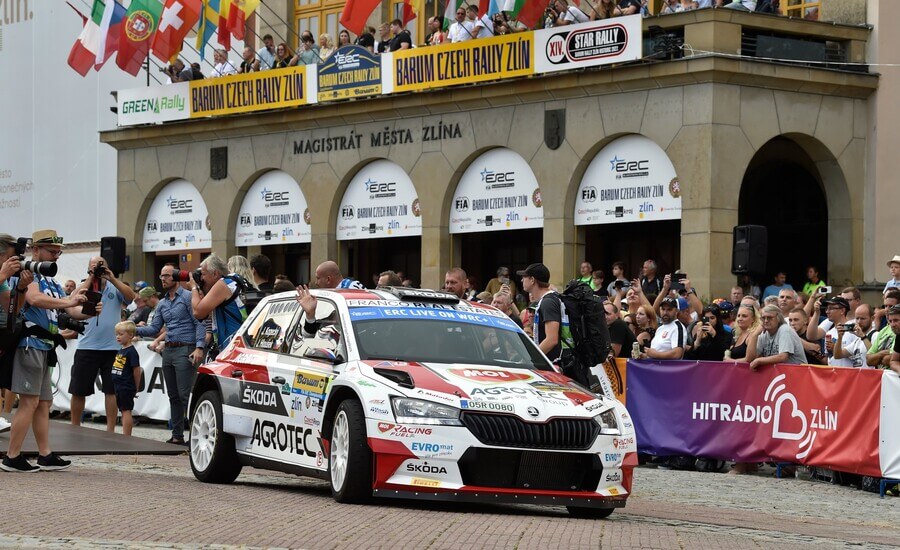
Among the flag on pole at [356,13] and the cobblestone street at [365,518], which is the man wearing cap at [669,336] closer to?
the cobblestone street at [365,518]

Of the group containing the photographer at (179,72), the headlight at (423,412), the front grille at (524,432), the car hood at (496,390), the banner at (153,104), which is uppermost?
the photographer at (179,72)

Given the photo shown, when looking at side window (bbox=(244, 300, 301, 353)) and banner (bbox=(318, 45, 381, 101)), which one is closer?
side window (bbox=(244, 300, 301, 353))

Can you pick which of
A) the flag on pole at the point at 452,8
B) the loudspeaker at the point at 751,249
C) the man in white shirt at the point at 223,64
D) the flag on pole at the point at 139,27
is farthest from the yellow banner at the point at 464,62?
the loudspeaker at the point at 751,249

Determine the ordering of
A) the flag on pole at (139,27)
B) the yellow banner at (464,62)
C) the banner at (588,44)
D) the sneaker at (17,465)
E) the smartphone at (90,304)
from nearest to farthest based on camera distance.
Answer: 1. the sneaker at (17,465)
2. the smartphone at (90,304)
3. the banner at (588,44)
4. the yellow banner at (464,62)
5. the flag on pole at (139,27)

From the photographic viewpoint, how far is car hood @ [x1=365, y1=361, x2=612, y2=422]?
→ 38.2 ft

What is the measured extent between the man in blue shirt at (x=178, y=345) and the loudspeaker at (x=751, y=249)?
7.04 meters

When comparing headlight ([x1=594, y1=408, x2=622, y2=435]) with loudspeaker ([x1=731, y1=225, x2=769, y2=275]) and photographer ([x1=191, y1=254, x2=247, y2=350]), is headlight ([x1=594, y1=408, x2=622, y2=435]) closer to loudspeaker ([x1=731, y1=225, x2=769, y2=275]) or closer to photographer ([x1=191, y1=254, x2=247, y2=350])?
photographer ([x1=191, y1=254, x2=247, y2=350])

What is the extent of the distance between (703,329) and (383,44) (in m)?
16.3

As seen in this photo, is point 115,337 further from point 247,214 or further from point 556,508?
point 247,214

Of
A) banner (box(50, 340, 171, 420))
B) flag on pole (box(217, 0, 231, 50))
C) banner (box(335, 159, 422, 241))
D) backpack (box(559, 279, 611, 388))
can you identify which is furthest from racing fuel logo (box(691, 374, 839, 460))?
flag on pole (box(217, 0, 231, 50))

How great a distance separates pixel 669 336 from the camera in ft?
64.1

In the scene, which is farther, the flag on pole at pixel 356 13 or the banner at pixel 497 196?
the flag on pole at pixel 356 13

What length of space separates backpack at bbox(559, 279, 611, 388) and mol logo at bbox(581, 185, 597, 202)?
1539 centimetres

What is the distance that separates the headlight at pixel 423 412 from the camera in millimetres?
11539
